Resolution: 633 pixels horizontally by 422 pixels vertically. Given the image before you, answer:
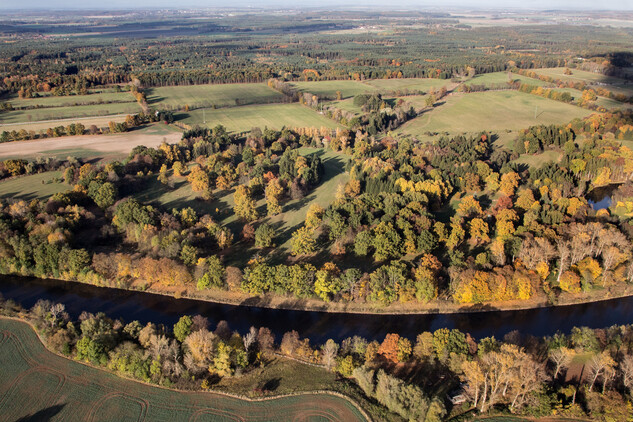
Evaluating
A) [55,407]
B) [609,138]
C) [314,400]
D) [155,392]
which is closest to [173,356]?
[155,392]

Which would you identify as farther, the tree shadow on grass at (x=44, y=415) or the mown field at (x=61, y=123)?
the mown field at (x=61, y=123)

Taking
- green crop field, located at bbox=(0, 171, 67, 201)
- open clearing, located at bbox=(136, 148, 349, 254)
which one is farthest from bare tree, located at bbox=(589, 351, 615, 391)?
green crop field, located at bbox=(0, 171, 67, 201)

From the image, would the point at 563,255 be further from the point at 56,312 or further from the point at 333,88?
the point at 333,88

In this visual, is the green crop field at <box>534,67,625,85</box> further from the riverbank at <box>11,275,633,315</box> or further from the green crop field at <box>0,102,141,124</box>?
the green crop field at <box>0,102,141,124</box>

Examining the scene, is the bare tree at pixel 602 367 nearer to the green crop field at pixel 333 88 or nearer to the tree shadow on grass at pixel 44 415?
the tree shadow on grass at pixel 44 415

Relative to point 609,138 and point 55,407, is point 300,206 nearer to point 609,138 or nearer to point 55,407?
point 55,407

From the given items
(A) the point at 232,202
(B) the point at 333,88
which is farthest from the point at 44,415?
(B) the point at 333,88

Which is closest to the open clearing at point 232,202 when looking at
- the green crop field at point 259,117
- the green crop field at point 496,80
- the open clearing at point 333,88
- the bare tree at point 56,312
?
the bare tree at point 56,312
